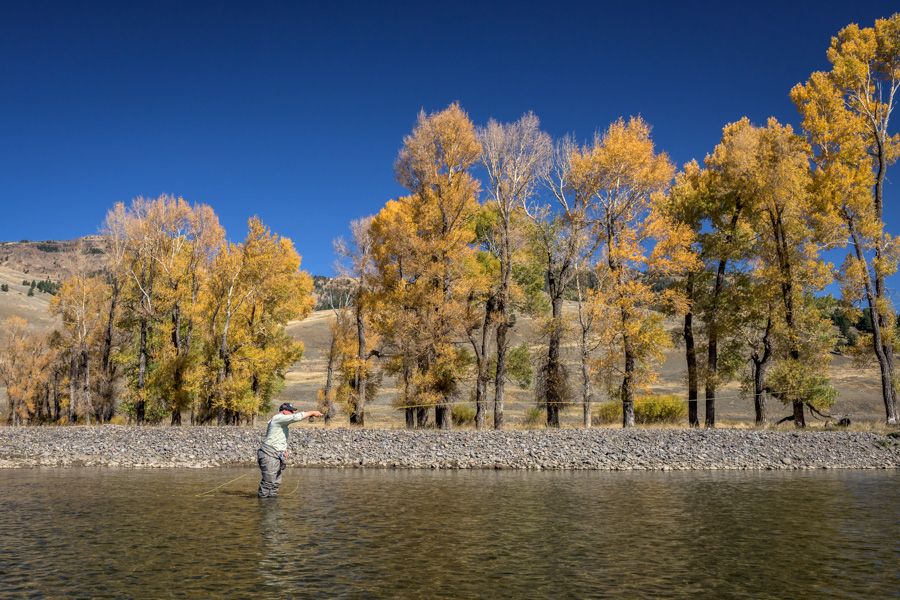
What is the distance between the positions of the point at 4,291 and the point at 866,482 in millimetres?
233070

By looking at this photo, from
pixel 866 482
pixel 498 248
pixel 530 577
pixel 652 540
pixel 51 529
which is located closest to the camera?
pixel 530 577

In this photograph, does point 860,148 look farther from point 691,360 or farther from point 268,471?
point 268,471

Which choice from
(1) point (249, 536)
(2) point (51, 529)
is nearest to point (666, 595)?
(1) point (249, 536)

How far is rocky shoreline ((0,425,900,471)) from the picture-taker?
23.4 metres

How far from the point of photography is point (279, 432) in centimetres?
1606

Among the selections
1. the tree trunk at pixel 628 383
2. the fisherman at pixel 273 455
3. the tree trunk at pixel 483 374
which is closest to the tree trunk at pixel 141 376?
the tree trunk at pixel 483 374

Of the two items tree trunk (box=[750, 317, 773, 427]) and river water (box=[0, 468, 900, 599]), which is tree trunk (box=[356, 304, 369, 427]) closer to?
river water (box=[0, 468, 900, 599])

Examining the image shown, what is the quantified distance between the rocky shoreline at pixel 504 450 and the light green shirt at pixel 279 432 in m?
8.25

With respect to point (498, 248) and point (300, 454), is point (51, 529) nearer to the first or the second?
point (300, 454)

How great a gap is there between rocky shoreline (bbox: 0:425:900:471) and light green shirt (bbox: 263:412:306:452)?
8254 mm

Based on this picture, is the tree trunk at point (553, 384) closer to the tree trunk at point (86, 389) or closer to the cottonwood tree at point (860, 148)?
the cottonwood tree at point (860, 148)

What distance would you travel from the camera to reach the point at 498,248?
1320 inches

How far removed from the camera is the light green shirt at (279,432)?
1580 cm

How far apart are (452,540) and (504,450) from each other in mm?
13425
